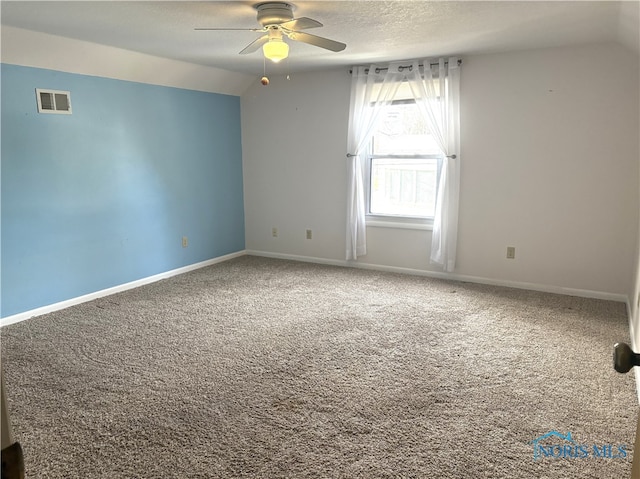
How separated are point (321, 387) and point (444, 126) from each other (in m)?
3.01

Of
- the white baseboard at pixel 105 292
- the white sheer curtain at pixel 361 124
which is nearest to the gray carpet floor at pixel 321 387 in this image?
the white baseboard at pixel 105 292

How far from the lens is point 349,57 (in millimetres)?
4473

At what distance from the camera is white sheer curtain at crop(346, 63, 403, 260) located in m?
4.82

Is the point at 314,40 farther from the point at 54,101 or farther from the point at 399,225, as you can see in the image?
the point at 399,225

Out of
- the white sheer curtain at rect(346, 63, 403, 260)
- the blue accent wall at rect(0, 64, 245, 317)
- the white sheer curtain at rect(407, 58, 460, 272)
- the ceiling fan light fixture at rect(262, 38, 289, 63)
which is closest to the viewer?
the ceiling fan light fixture at rect(262, 38, 289, 63)

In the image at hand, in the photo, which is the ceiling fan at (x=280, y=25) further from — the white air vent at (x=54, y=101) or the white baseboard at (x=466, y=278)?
the white baseboard at (x=466, y=278)

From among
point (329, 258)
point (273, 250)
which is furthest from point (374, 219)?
point (273, 250)

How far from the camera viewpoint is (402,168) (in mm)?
5078

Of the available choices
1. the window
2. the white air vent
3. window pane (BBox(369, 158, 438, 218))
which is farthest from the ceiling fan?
window pane (BBox(369, 158, 438, 218))

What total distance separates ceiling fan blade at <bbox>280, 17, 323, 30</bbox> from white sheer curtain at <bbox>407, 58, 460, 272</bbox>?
2.06 m

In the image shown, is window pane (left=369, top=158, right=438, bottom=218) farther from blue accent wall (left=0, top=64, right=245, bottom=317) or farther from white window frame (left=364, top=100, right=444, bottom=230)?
blue accent wall (left=0, top=64, right=245, bottom=317)

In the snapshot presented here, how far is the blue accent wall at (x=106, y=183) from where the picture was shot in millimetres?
3658

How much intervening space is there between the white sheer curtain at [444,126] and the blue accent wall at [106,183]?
2364mm

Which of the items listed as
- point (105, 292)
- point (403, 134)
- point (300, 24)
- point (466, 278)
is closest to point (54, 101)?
point (105, 292)
